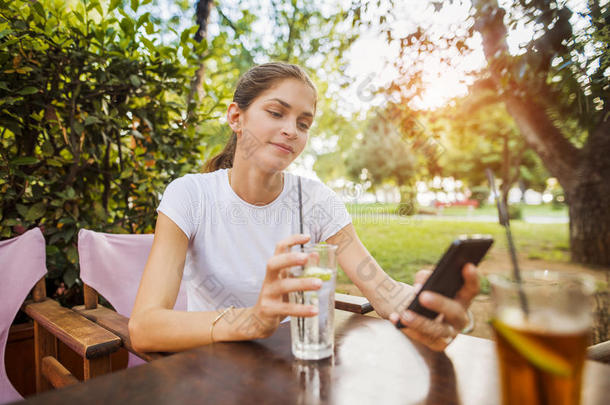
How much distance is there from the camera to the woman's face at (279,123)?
1574 mm

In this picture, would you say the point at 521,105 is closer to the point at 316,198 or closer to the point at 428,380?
the point at 316,198

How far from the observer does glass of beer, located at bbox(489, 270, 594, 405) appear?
0.50 metres

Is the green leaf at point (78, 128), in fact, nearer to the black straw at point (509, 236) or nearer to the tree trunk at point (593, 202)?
the black straw at point (509, 236)

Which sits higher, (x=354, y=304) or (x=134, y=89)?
(x=134, y=89)

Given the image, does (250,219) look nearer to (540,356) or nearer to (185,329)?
(185,329)

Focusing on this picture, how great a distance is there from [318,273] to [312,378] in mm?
224

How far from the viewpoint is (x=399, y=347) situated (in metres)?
0.98

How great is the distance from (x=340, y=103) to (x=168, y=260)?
23.6ft

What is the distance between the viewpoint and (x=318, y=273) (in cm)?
89

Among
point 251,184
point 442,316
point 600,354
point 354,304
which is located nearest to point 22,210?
point 251,184

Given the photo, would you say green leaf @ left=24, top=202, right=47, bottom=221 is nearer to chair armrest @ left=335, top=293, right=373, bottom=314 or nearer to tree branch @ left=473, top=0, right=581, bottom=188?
chair armrest @ left=335, top=293, right=373, bottom=314

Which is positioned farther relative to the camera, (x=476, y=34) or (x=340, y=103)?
(x=340, y=103)

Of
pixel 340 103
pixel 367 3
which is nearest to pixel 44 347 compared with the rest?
pixel 367 3

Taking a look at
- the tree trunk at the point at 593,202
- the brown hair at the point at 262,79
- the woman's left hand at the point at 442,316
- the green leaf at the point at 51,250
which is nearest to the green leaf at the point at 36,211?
the green leaf at the point at 51,250
